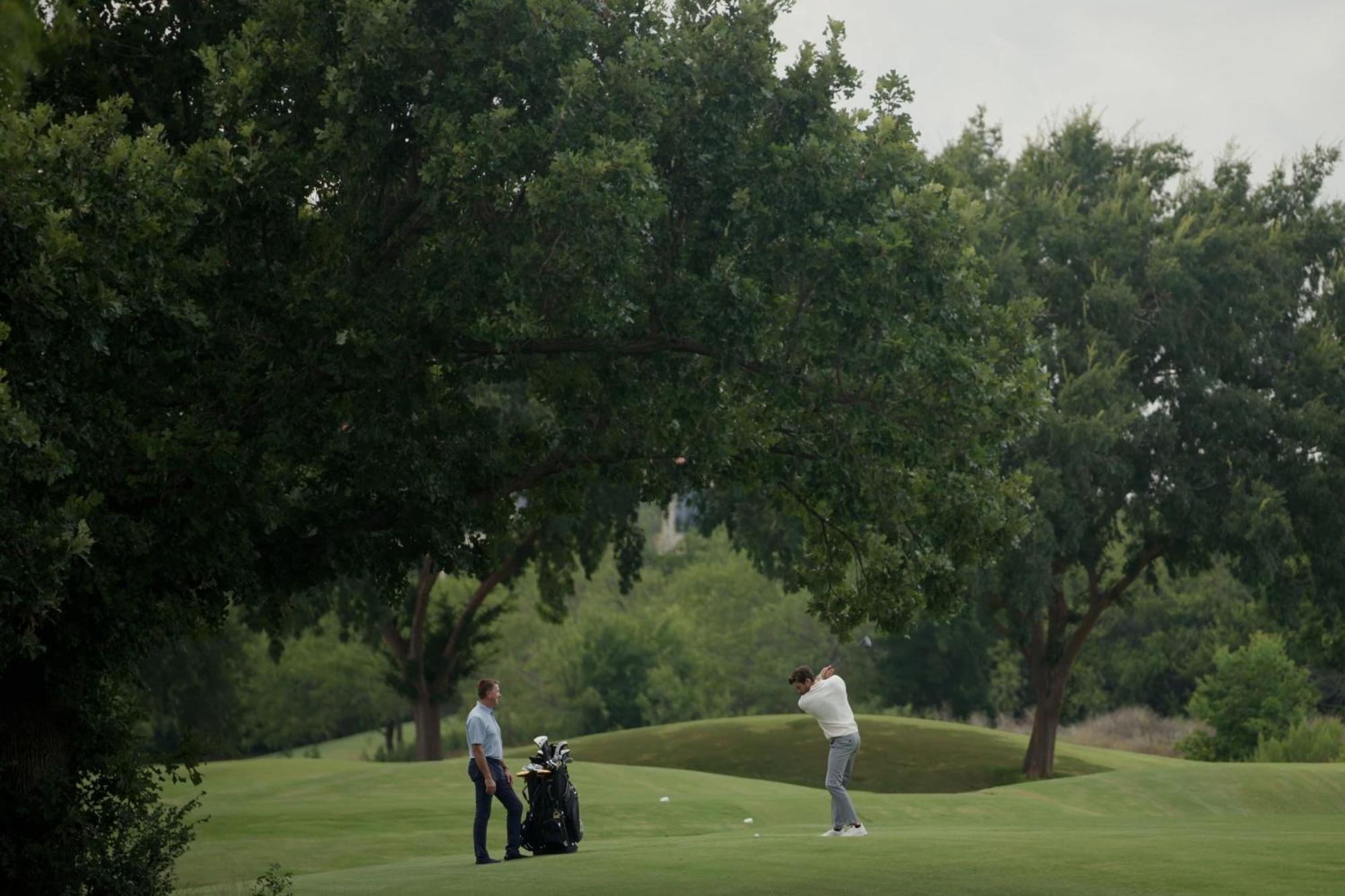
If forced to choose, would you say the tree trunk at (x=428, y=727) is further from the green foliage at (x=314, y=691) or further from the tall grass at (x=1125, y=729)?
the tall grass at (x=1125, y=729)

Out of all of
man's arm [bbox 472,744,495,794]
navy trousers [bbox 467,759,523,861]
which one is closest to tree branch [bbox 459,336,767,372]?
man's arm [bbox 472,744,495,794]

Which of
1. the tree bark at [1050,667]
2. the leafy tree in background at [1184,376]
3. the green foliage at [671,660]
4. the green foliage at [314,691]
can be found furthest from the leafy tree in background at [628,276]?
the green foliage at [314,691]

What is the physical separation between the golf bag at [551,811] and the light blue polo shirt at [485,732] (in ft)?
1.87

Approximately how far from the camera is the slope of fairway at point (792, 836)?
50.4ft

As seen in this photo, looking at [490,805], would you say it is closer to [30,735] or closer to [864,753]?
[30,735]

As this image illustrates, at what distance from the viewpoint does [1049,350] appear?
3788 centimetres

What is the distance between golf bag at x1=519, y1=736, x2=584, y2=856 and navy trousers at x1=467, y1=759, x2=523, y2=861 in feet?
0.96

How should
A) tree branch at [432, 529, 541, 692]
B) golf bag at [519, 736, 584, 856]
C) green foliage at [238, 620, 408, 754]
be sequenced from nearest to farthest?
1. golf bag at [519, 736, 584, 856]
2. tree branch at [432, 529, 541, 692]
3. green foliage at [238, 620, 408, 754]

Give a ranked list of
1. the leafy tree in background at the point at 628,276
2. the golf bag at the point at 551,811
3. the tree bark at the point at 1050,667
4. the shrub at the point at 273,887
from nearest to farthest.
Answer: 1. the shrub at the point at 273,887
2. the leafy tree in background at the point at 628,276
3. the golf bag at the point at 551,811
4. the tree bark at the point at 1050,667

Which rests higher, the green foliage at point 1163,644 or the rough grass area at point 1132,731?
the green foliage at point 1163,644

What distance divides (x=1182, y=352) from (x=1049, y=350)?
3255mm

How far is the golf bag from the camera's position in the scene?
1792 cm

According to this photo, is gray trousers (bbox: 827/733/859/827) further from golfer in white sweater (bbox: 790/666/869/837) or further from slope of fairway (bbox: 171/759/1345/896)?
slope of fairway (bbox: 171/759/1345/896)

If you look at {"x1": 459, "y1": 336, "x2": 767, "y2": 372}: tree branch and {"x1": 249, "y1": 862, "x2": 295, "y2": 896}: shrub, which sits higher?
{"x1": 459, "y1": 336, "x2": 767, "y2": 372}: tree branch
